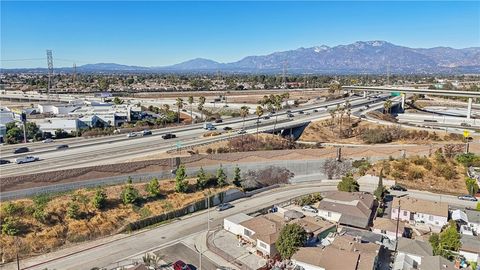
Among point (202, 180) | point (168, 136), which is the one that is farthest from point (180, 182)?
point (168, 136)

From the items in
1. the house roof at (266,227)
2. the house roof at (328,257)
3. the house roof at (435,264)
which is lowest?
the house roof at (435,264)

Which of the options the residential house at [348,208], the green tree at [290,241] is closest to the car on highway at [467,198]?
the residential house at [348,208]

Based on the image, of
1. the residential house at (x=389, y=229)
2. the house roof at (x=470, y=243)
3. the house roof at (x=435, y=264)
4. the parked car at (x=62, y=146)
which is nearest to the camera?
the house roof at (x=435, y=264)

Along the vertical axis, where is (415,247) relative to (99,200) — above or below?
below

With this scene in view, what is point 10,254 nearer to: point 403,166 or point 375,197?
point 375,197

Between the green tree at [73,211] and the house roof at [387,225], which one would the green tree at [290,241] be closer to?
the house roof at [387,225]

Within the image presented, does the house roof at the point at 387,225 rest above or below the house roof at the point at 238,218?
below

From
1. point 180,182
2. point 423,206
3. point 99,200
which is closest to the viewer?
point 99,200

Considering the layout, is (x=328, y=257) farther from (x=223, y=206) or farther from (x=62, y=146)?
(x=62, y=146)
